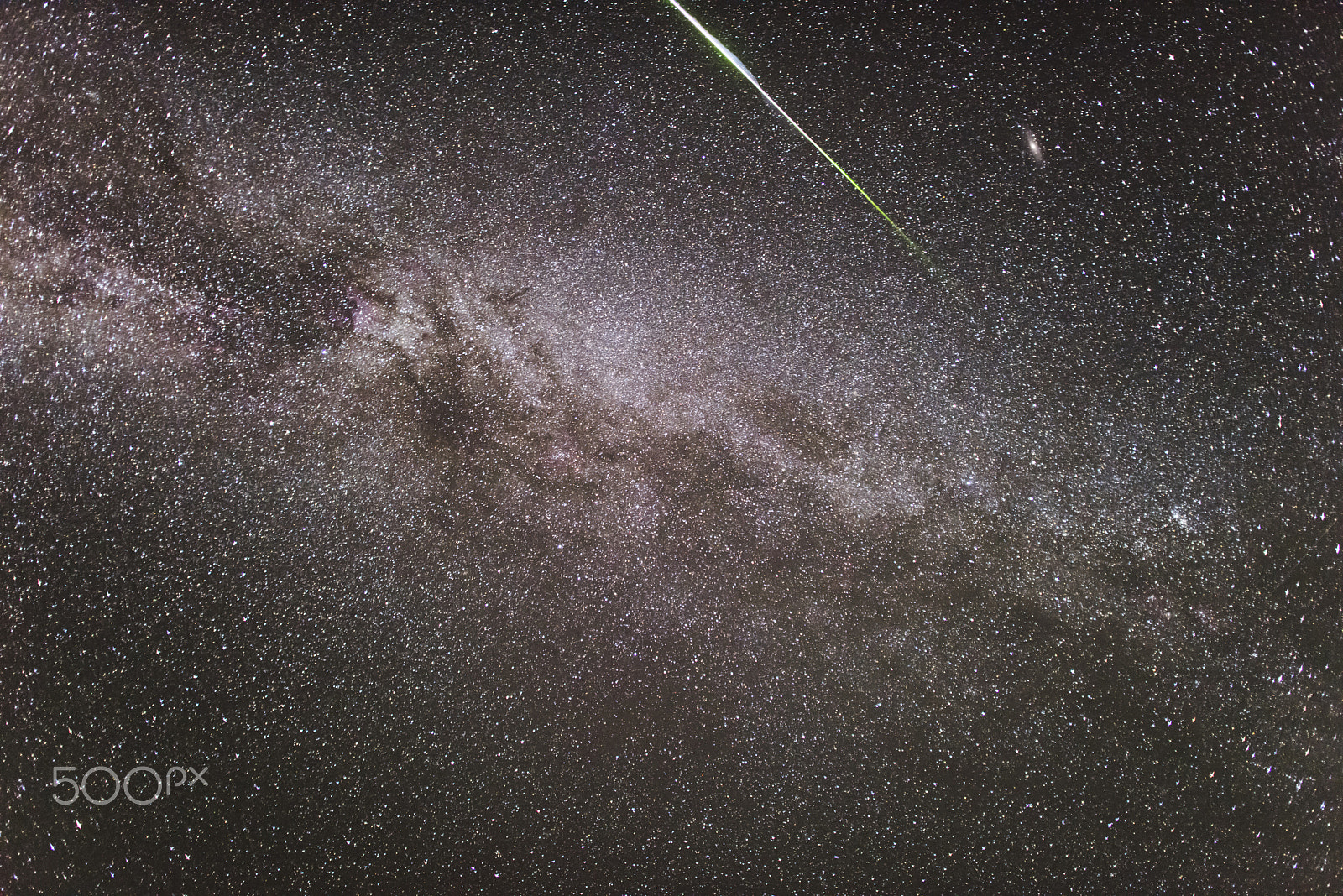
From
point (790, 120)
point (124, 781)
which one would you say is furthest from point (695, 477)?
point (124, 781)

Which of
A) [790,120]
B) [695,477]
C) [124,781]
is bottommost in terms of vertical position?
[124,781]

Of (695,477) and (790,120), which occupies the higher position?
Answer: (790,120)

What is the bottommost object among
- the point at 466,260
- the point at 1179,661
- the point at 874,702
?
the point at 874,702

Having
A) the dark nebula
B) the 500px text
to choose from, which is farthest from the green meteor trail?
the 500px text

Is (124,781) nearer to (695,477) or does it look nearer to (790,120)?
(695,477)

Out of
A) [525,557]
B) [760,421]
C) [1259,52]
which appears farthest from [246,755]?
[1259,52]

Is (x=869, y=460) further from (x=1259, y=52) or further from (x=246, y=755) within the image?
(x=246, y=755)

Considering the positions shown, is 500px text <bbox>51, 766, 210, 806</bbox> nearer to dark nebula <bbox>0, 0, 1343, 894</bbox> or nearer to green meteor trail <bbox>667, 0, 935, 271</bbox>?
dark nebula <bbox>0, 0, 1343, 894</bbox>

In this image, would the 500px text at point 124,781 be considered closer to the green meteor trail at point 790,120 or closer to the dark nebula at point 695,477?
the dark nebula at point 695,477
